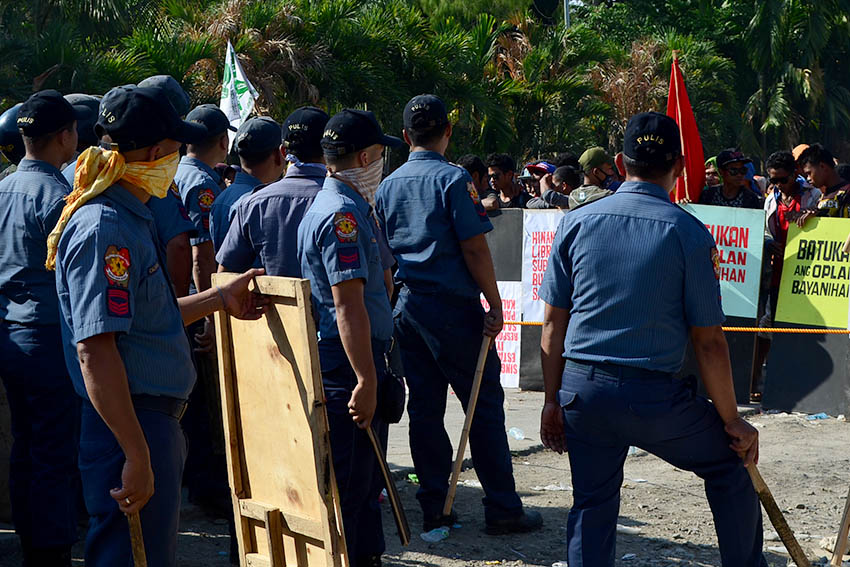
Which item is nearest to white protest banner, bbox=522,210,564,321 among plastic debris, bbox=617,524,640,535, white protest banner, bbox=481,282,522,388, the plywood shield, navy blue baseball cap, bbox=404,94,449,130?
white protest banner, bbox=481,282,522,388

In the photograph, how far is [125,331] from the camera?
9.89 feet

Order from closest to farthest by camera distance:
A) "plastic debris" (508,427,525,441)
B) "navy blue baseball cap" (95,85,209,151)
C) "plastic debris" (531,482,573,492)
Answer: "navy blue baseball cap" (95,85,209,151), "plastic debris" (531,482,573,492), "plastic debris" (508,427,525,441)

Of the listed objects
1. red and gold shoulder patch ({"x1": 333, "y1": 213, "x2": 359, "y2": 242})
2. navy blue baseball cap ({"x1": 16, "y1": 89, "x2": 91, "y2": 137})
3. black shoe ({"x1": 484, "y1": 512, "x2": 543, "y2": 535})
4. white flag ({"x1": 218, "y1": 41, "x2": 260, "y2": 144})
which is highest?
white flag ({"x1": 218, "y1": 41, "x2": 260, "y2": 144})

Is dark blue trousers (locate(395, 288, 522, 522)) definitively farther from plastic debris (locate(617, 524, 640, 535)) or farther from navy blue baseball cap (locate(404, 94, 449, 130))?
navy blue baseball cap (locate(404, 94, 449, 130))

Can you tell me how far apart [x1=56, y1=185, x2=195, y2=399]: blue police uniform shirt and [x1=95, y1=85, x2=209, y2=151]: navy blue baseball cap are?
0.16 meters

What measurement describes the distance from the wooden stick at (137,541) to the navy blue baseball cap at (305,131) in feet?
7.16

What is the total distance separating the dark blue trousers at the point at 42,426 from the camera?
4586 mm

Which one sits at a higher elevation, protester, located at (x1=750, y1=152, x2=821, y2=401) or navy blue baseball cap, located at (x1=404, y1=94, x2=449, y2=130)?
navy blue baseball cap, located at (x1=404, y1=94, x2=449, y2=130)

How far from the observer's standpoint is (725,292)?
30.4 feet

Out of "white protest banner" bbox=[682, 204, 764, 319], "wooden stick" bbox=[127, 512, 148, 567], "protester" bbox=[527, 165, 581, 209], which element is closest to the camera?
"wooden stick" bbox=[127, 512, 148, 567]

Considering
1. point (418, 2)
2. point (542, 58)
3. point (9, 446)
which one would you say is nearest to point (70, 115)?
point (9, 446)

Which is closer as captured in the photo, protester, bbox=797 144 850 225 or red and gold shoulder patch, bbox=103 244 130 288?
red and gold shoulder patch, bbox=103 244 130 288

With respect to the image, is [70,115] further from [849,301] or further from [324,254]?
[849,301]

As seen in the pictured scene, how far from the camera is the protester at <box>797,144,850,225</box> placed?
9117mm
